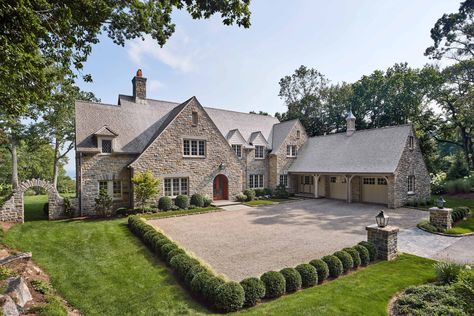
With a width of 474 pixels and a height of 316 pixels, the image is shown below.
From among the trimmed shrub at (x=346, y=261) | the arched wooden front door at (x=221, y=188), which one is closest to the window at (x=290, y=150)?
the arched wooden front door at (x=221, y=188)

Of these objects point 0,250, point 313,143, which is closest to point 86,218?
point 0,250

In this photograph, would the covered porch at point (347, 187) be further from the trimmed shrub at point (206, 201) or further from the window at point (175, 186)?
the window at point (175, 186)

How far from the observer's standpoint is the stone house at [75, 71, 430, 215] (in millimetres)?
17141

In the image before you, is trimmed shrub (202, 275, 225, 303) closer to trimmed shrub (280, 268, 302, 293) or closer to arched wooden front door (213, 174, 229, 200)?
trimmed shrub (280, 268, 302, 293)

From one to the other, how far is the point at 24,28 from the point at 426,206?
24754 mm

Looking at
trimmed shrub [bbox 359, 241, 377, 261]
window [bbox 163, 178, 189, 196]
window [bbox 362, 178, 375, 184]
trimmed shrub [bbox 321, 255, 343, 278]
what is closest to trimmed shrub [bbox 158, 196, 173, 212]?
window [bbox 163, 178, 189, 196]

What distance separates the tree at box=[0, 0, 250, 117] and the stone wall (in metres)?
17.5

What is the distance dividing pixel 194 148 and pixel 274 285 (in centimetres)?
1475

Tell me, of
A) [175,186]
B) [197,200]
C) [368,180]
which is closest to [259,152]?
[197,200]

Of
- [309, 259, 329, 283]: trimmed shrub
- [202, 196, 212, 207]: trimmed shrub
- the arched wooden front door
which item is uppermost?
the arched wooden front door

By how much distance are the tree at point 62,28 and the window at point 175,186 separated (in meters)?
10.3

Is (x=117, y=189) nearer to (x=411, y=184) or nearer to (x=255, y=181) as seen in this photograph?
(x=255, y=181)

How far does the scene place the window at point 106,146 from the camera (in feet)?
56.0

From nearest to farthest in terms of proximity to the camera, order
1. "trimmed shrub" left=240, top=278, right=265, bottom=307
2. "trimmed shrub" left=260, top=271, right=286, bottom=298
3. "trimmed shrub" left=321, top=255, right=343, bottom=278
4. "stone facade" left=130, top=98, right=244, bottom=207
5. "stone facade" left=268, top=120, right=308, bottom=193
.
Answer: "trimmed shrub" left=240, top=278, right=265, bottom=307
"trimmed shrub" left=260, top=271, right=286, bottom=298
"trimmed shrub" left=321, top=255, right=343, bottom=278
"stone facade" left=130, top=98, right=244, bottom=207
"stone facade" left=268, top=120, right=308, bottom=193
